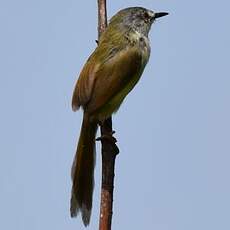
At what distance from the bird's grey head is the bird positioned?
8 cm

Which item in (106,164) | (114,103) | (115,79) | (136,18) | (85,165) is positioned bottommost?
(106,164)

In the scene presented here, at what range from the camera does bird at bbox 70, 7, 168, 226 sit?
5645 millimetres

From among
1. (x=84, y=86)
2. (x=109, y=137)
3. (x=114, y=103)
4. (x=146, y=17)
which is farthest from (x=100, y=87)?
(x=146, y=17)

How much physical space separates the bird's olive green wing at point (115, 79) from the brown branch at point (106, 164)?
0.20m

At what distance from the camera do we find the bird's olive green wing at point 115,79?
5.72 metres

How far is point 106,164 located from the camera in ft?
15.6

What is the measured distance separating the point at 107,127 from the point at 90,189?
0.57 metres

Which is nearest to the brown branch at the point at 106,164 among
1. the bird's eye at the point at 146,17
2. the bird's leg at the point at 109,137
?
the bird's leg at the point at 109,137

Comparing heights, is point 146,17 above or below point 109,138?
above

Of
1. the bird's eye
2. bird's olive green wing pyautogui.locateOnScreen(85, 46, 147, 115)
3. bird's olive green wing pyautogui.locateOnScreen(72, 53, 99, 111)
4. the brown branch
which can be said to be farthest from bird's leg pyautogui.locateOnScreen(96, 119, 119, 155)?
the bird's eye

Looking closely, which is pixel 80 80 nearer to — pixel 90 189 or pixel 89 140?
pixel 89 140

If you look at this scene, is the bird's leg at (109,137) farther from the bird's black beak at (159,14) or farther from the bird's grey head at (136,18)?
the bird's black beak at (159,14)

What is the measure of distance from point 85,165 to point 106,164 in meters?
0.99

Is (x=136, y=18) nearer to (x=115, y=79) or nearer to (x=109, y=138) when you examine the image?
(x=115, y=79)
